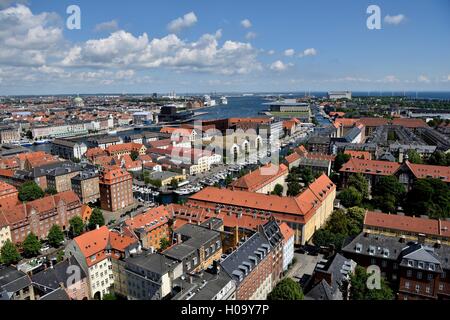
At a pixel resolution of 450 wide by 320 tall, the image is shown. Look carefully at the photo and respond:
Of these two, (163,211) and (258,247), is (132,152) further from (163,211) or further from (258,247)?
(258,247)

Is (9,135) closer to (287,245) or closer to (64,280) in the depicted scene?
(64,280)

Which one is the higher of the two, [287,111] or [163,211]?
[287,111]

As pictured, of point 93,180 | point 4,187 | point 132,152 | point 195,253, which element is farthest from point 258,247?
point 132,152

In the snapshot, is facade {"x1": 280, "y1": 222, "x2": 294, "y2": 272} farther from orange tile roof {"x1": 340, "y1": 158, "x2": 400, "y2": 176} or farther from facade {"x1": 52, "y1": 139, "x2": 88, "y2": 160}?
facade {"x1": 52, "y1": 139, "x2": 88, "y2": 160}

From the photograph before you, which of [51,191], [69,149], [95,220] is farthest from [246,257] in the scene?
[69,149]

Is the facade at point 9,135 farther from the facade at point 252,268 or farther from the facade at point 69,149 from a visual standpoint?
the facade at point 252,268

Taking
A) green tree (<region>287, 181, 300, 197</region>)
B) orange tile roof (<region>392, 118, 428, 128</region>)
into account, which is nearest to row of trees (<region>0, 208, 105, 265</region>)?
green tree (<region>287, 181, 300, 197</region>)

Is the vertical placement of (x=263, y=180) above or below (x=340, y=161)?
below
